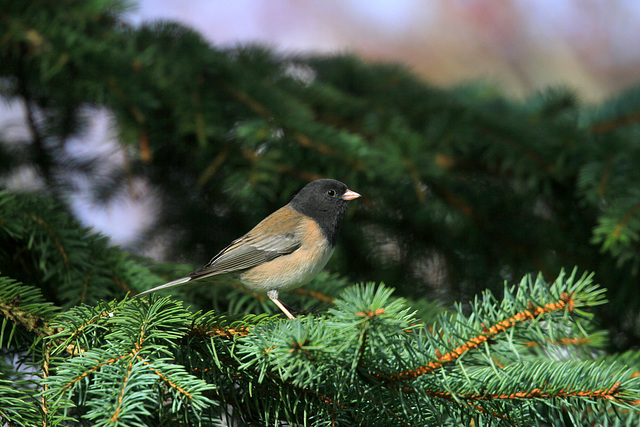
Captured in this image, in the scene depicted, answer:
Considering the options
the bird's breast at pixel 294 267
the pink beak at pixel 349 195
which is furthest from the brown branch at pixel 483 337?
the pink beak at pixel 349 195

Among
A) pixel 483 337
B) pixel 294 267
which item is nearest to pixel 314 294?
pixel 294 267

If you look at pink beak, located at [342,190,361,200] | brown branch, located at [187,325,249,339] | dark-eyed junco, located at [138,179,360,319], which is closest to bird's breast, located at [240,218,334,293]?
dark-eyed junco, located at [138,179,360,319]

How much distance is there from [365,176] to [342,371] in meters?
1.25

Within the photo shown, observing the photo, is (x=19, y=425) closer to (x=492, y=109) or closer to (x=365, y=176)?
(x=365, y=176)

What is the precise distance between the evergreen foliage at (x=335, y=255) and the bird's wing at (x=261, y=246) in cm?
11

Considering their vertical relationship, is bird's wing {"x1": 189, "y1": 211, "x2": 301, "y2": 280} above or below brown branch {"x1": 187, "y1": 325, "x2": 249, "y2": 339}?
below

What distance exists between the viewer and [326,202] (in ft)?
6.70

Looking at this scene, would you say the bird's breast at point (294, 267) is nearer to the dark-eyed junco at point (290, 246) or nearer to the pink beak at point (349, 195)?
the dark-eyed junco at point (290, 246)

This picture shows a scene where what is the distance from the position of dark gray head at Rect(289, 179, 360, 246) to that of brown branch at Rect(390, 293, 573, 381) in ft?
3.25

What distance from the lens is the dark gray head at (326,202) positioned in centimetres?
201

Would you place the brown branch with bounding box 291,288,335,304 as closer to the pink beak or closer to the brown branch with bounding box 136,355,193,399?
the pink beak

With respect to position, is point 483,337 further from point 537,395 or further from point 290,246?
point 290,246

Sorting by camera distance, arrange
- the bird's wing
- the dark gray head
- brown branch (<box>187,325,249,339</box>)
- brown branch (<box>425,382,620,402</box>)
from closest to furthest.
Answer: brown branch (<box>425,382,620,402</box>), brown branch (<box>187,325,249,339</box>), the bird's wing, the dark gray head

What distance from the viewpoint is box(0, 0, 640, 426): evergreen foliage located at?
1011 millimetres
